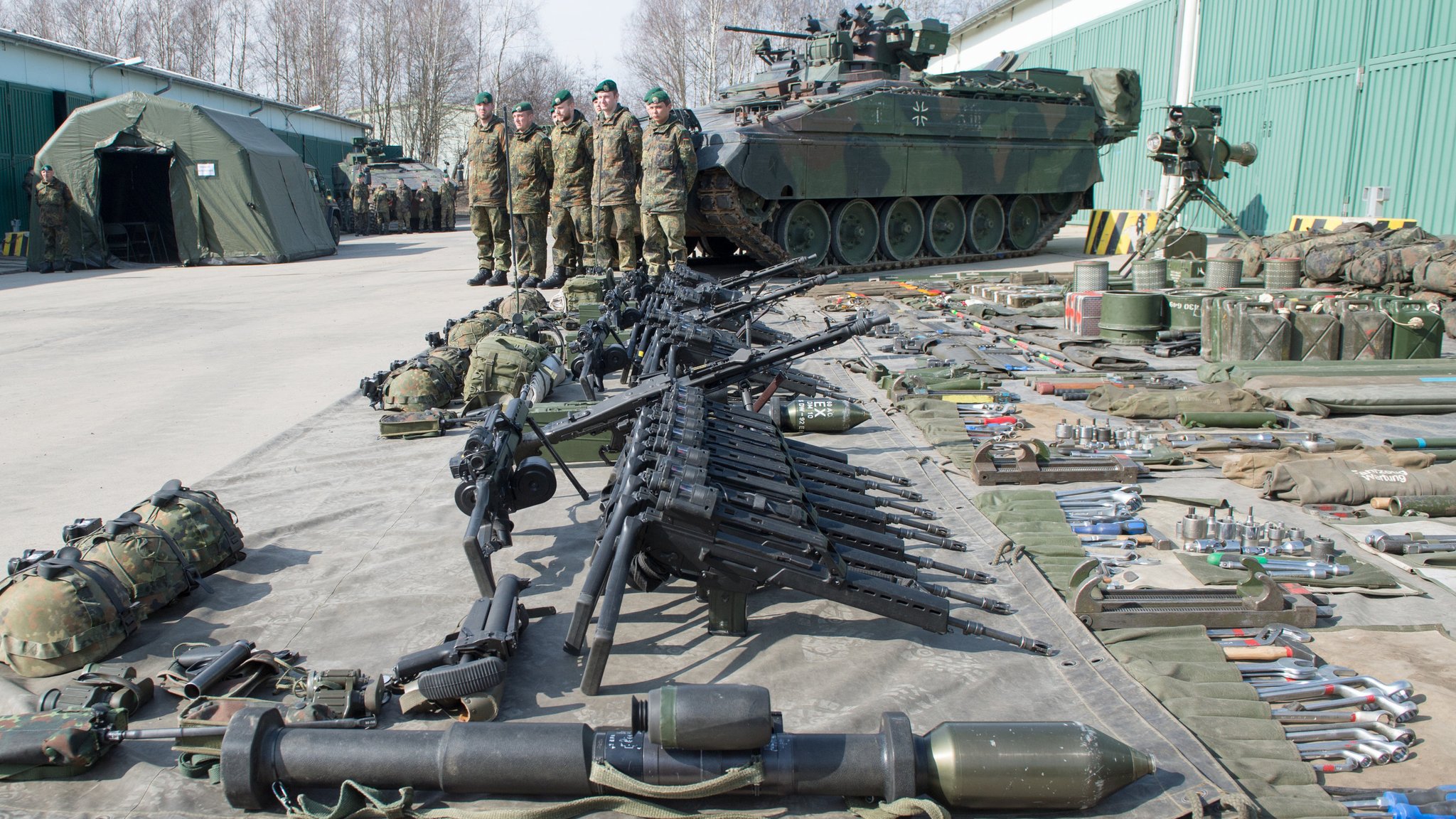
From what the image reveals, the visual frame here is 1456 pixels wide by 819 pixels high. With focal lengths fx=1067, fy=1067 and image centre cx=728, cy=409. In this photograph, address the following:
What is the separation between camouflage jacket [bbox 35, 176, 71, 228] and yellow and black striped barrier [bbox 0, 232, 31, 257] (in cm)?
302

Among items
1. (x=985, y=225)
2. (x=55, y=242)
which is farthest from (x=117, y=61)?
(x=985, y=225)

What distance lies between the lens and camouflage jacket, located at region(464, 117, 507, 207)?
45.8 ft

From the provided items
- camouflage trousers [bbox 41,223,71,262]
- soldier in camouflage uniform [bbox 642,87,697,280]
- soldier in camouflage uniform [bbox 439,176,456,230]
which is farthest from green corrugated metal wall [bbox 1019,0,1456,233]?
camouflage trousers [bbox 41,223,71,262]

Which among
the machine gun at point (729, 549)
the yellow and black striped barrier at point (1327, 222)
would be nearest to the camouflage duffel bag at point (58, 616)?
the machine gun at point (729, 549)

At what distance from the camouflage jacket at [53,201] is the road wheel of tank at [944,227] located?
14570 millimetres

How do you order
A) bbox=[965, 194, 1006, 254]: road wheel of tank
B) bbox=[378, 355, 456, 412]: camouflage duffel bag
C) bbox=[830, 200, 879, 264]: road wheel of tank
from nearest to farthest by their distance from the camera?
bbox=[378, 355, 456, 412]: camouflage duffel bag < bbox=[830, 200, 879, 264]: road wheel of tank < bbox=[965, 194, 1006, 254]: road wheel of tank

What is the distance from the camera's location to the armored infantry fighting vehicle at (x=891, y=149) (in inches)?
574

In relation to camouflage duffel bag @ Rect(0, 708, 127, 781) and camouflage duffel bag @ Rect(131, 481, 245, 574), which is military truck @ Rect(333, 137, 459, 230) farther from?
camouflage duffel bag @ Rect(0, 708, 127, 781)

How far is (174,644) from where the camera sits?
3.63 metres

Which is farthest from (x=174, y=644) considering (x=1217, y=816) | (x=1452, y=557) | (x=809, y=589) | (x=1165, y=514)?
(x=1452, y=557)

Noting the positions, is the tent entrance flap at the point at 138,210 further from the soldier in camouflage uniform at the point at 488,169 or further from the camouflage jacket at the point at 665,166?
the camouflage jacket at the point at 665,166

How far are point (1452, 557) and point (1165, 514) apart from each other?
1.11 metres

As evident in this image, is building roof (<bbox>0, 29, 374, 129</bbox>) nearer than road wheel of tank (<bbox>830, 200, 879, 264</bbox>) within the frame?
No

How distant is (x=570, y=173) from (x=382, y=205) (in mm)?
18907
